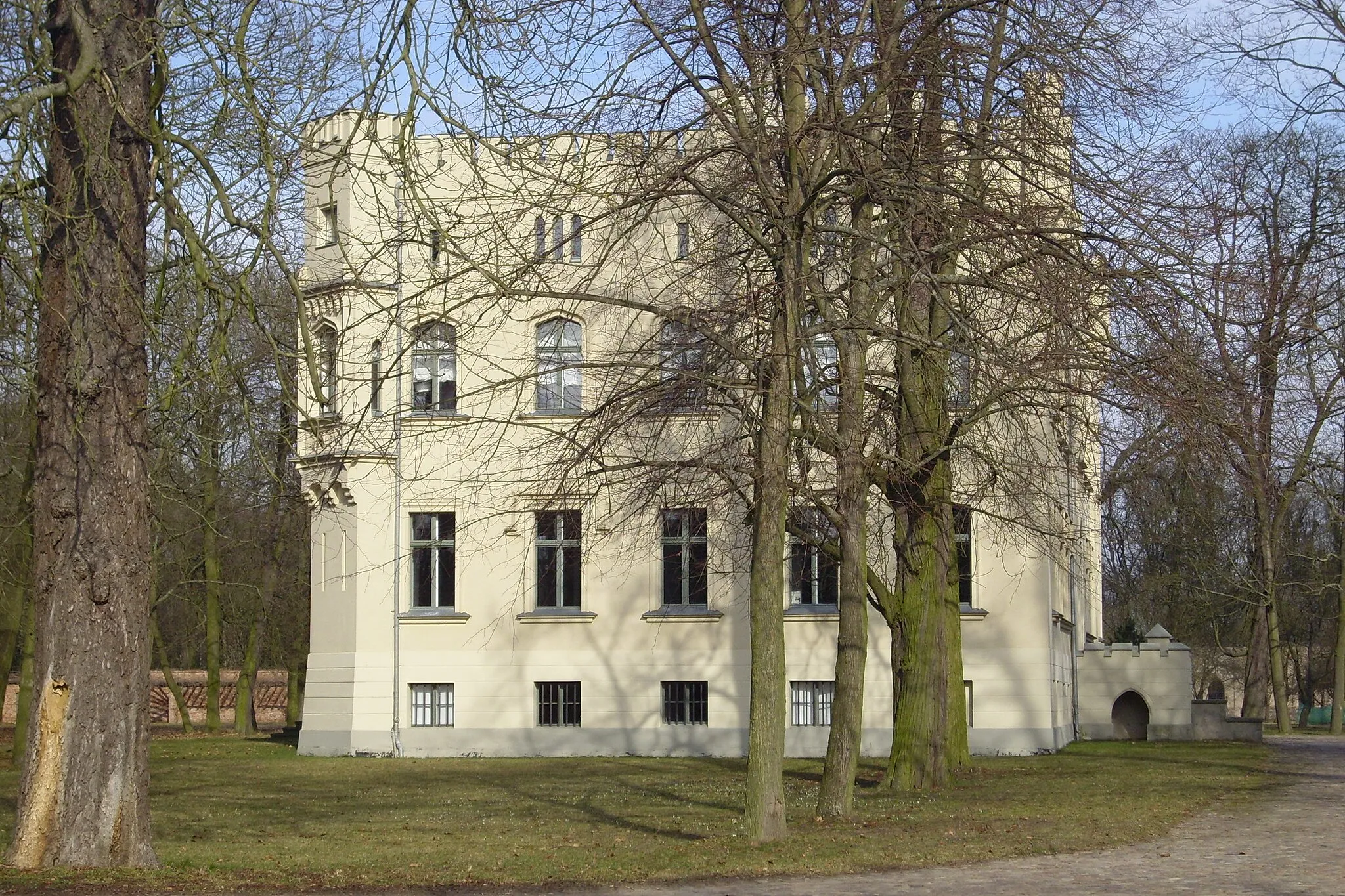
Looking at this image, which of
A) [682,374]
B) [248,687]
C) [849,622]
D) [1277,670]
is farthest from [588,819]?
[1277,670]

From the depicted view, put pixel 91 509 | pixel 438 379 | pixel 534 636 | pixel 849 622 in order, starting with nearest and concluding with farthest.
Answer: pixel 91 509 < pixel 849 622 < pixel 438 379 < pixel 534 636

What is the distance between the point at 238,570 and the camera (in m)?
43.6

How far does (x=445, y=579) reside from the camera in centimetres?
3127

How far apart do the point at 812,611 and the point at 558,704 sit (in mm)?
5446

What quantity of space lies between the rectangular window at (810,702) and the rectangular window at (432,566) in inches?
286

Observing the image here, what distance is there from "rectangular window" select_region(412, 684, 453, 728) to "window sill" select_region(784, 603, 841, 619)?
7.05 meters

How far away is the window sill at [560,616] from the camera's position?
30609 mm

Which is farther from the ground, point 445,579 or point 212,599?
point 445,579

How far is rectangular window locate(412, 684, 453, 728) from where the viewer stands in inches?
1211

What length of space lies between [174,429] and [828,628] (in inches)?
683

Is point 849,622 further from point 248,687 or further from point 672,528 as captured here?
point 248,687

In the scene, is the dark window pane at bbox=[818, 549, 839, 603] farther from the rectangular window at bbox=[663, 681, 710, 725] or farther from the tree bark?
the tree bark

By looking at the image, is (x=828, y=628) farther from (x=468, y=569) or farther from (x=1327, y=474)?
(x=1327, y=474)

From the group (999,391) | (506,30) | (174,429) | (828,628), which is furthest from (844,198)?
(828,628)
